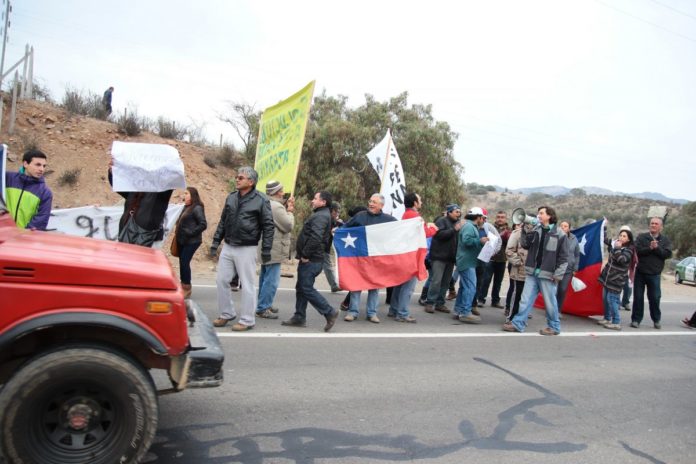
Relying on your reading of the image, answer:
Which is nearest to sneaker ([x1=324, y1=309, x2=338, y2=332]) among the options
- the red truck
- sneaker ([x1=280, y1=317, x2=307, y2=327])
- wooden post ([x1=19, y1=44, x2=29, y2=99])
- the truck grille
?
sneaker ([x1=280, y1=317, x2=307, y2=327])

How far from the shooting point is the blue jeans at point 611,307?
32.6 ft

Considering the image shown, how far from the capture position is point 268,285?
7930mm

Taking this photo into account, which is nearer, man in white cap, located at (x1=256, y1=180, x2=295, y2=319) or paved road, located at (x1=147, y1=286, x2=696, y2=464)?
paved road, located at (x1=147, y1=286, x2=696, y2=464)

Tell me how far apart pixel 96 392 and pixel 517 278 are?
7.65 metres

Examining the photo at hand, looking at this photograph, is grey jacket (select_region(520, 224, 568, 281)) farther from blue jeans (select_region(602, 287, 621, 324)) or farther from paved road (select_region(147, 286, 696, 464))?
blue jeans (select_region(602, 287, 621, 324))

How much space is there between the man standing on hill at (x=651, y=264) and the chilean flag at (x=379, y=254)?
169 inches

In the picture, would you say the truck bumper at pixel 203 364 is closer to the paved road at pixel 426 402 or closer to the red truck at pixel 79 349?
the red truck at pixel 79 349

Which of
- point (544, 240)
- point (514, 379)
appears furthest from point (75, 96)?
point (514, 379)

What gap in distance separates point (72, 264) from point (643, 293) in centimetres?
1002

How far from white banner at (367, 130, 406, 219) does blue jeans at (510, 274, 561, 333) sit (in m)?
2.96

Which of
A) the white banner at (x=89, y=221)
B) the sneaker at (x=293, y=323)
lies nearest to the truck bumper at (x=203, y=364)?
the sneaker at (x=293, y=323)

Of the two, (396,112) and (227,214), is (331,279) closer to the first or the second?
(227,214)

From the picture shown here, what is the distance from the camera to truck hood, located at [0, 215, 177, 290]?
9.51 feet

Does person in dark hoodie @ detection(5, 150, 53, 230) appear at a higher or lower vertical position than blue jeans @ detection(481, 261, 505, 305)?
higher
